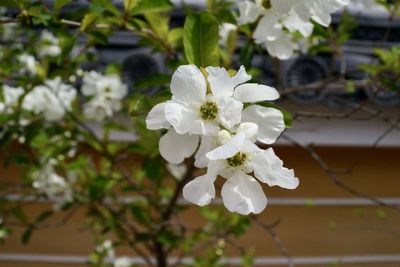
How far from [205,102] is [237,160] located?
76 millimetres

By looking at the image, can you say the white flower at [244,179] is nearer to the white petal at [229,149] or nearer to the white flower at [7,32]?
the white petal at [229,149]

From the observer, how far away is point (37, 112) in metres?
1.47

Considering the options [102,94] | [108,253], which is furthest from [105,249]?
[102,94]

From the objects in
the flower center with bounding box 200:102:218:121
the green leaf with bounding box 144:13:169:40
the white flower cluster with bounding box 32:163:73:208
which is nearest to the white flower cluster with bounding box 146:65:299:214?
the flower center with bounding box 200:102:218:121

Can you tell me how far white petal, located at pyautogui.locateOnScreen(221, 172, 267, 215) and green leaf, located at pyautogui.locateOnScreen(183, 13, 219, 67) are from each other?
0.18 m

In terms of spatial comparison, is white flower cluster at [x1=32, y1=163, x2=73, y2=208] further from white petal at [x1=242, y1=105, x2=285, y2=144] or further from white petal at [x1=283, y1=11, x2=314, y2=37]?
white petal at [x1=242, y1=105, x2=285, y2=144]

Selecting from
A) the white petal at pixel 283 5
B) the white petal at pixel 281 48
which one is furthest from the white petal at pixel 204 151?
the white petal at pixel 281 48

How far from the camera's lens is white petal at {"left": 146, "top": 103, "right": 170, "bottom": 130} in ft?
1.76

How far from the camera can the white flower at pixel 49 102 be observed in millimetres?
1448

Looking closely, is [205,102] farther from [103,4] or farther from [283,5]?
[103,4]

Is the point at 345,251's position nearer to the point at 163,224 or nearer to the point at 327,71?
the point at 327,71

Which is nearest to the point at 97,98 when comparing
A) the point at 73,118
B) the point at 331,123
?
the point at 73,118

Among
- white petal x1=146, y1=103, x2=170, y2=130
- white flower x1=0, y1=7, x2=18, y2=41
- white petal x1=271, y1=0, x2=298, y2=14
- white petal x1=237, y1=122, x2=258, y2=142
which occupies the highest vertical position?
white petal x1=271, y1=0, x2=298, y2=14

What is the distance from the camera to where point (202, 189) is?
1.72ft
